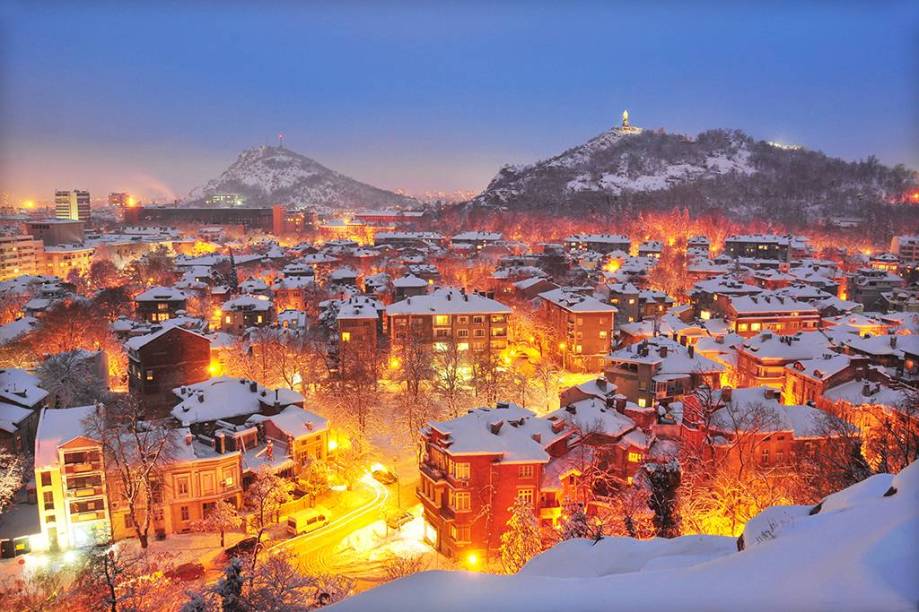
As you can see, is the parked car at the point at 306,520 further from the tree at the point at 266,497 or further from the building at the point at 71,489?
the building at the point at 71,489

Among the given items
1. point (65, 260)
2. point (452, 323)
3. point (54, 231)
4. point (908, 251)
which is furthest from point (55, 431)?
point (908, 251)

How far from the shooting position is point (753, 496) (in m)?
12.4

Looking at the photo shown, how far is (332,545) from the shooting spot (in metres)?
14.6

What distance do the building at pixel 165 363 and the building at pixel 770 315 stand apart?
2477 cm

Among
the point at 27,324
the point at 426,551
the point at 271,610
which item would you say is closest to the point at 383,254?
the point at 27,324

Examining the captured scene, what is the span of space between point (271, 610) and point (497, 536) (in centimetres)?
836

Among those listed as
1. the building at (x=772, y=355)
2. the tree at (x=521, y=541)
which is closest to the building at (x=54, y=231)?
the building at (x=772, y=355)

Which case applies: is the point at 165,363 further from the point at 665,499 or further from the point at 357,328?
the point at 665,499

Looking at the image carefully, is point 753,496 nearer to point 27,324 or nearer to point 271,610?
point 271,610

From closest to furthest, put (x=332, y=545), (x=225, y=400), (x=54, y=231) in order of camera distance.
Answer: (x=332, y=545)
(x=225, y=400)
(x=54, y=231)

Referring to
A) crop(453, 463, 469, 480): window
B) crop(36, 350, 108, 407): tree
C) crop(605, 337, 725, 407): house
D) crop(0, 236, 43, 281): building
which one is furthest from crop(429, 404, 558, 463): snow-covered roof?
crop(0, 236, 43, 281): building

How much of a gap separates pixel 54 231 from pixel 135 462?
5928 centimetres

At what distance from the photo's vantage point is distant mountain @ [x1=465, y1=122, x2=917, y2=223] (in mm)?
102000

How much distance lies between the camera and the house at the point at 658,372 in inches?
839
